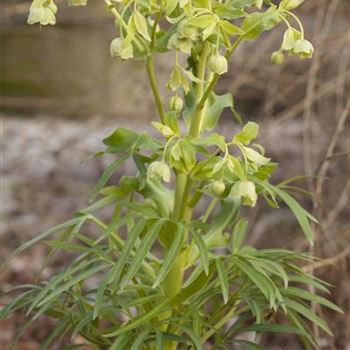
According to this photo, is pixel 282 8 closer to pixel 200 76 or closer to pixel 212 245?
pixel 200 76

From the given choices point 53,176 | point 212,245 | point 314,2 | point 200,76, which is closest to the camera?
point 200,76

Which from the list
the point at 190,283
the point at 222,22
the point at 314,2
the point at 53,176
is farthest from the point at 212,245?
the point at 53,176

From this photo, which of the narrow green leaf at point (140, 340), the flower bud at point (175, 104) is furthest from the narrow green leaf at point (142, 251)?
the flower bud at point (175, 104)

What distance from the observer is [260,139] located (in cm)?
288

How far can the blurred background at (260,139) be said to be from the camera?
2752mm

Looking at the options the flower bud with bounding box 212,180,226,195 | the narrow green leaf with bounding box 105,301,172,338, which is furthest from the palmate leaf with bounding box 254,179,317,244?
the narrow green leaf with bounding box 105,301,172,338

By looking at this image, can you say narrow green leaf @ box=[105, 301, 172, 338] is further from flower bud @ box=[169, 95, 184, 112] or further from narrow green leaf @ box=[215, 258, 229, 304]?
flower bud @ box=[169, 95, 184, 112]

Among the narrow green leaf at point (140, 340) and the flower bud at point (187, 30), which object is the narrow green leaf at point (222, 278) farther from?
the flower bud at point (187, 30)

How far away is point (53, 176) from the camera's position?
14.6 ft

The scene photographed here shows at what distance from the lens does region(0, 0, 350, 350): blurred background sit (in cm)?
275

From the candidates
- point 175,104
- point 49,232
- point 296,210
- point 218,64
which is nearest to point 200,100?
point 175,104

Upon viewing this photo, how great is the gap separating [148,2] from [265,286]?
55 cm

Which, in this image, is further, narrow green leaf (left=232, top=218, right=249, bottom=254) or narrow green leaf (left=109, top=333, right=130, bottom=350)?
narrow green leaf (left=232, top=218, right=249, bottom=254)

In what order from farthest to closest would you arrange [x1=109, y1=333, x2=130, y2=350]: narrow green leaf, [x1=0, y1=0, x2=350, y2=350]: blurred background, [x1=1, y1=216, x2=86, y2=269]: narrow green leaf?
[x1=0, y1=0, x2=350, y2=350]: blurred background → [x1=1, y1=216, x2=86, y2=269]: narrow green leaf → [x1=109, y1=333, x2=130, y2=350]: narrow green leaf
